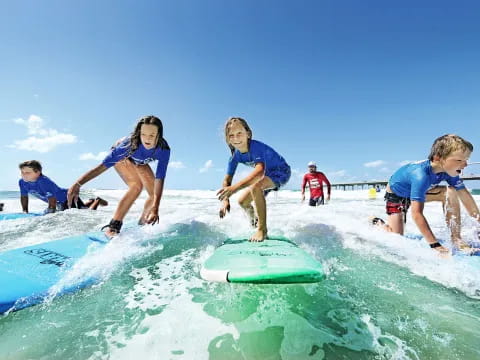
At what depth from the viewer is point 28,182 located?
21.6 feet

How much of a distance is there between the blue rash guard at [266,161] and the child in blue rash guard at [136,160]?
971 mm

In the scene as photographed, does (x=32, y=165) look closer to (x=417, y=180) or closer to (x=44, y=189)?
(x=44, y=189)

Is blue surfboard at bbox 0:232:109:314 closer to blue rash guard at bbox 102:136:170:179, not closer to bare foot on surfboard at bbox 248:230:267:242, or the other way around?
blue rash guard at bbox 102:136:170:179

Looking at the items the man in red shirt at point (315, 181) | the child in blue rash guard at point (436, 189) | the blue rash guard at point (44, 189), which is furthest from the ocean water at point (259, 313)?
the man in red shirt at point (315, 181)

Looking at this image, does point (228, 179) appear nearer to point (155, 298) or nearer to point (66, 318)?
point (155, 298)

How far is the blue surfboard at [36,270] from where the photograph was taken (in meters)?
2.12

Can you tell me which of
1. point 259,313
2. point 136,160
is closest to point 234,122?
point 136,160

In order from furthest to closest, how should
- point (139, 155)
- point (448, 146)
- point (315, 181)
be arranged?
point (315, 181) < point (139, 155) < point (448, 146)

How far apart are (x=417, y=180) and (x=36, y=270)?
12.7 ft

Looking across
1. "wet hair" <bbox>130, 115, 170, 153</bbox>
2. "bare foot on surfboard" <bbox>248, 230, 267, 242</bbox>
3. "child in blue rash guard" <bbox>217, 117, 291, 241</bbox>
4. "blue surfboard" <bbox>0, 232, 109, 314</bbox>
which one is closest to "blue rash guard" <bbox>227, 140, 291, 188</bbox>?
"child in blue rash guard" <bbox>217, 117, 291, 241</bbox>

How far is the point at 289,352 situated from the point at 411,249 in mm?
2245

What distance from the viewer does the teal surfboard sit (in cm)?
179

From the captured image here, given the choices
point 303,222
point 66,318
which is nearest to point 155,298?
point 66,318

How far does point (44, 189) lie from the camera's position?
671 cm
